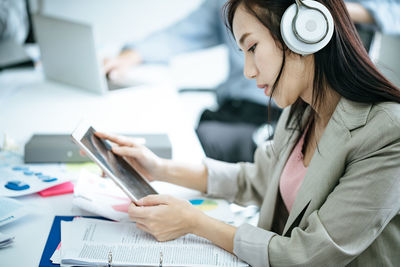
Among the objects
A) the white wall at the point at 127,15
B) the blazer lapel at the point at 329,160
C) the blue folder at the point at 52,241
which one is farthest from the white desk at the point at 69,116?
the white wall at the point at 127,15

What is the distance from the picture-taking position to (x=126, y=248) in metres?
0.83

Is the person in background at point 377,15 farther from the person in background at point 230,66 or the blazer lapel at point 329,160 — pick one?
the blazer lapel at point 329,160

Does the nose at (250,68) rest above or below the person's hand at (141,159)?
above

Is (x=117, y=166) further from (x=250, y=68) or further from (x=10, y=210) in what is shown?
(x=250, y=68)

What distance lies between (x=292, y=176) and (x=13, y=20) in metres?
1.59

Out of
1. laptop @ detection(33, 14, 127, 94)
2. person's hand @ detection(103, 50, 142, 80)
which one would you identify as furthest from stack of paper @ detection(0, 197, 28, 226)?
person's hand @ detection(103, 50, 142, 80)

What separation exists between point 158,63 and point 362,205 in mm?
1565

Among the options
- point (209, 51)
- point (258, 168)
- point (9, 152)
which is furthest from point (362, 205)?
point (209, 51)

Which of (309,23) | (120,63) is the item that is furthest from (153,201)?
(120,63)

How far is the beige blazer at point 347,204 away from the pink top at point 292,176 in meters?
0.11

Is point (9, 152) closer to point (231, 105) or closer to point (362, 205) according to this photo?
point (362, 205)

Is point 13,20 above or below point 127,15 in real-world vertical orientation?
above

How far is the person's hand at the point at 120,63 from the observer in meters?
1.91

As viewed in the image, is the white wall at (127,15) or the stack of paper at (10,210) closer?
the stack of paper at (10,210)
